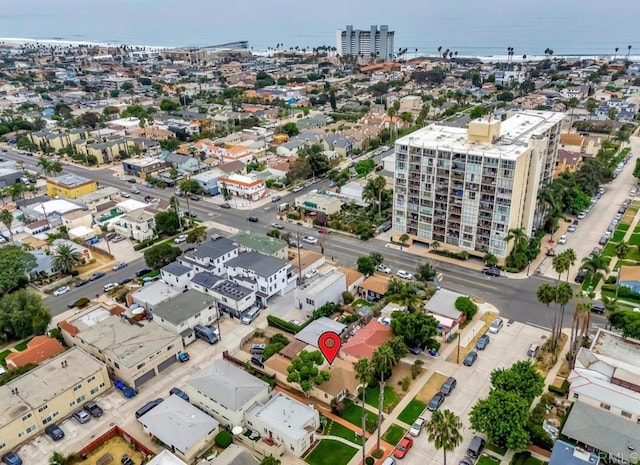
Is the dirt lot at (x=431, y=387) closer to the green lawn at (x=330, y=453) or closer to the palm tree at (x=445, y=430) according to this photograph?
the green lawn at (x=330, y=453)

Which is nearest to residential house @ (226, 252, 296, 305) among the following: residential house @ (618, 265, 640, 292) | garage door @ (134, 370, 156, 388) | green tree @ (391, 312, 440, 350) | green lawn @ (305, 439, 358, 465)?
garage door @ (134, 370, 156, 388)

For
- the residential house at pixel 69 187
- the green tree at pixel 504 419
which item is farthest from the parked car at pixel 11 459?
the residential house at pixel 69 187

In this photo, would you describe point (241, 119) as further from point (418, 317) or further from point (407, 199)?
point (418, 317)

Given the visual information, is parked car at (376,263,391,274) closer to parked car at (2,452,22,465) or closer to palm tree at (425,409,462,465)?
palm tree at (425,409,462,465)

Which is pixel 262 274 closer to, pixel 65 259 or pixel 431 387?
pixel 431 387

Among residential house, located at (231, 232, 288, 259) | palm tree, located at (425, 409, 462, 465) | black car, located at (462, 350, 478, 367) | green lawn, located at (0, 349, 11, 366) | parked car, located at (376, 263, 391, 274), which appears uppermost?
palm tree, located at (425, 409, 462, 465)

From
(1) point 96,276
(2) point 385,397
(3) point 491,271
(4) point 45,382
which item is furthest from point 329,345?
(1) point 96,276

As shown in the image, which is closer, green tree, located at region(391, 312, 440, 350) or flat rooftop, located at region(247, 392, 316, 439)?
flat rooftop, located at region(247, 392, 316, 439)
